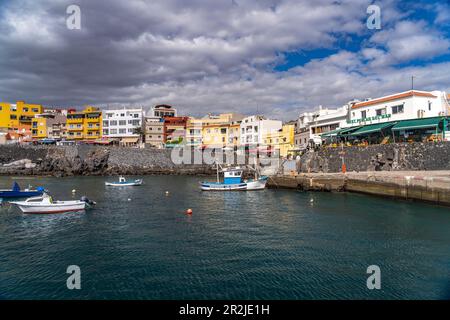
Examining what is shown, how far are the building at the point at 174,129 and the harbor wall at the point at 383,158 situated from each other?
46997 millimetres

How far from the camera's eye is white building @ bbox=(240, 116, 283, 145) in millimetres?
83000

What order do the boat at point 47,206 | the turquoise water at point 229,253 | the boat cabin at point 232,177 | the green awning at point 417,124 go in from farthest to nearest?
1. the boat cabin at point 232,177
2. the green awning at point 417,124
3. the boat at point 47,206
4. the turquoise water at point 229,253

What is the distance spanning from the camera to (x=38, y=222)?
966 inches

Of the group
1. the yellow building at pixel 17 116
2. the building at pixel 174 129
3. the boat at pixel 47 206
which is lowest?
the boat at pixel 47 206

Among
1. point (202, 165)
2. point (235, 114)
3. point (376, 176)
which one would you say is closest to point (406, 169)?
point (376, 176)

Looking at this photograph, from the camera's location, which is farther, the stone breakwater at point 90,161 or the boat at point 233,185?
the stone breakwater at point 90,161

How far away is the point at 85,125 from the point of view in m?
96.5

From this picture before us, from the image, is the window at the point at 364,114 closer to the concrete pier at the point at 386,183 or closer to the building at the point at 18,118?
the concrete pier at the point at 386,183

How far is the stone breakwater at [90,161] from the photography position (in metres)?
74.3

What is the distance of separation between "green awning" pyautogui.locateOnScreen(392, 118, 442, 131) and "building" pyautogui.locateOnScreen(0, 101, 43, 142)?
10018cm

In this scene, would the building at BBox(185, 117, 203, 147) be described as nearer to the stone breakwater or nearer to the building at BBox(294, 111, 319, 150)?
the stone breakwater

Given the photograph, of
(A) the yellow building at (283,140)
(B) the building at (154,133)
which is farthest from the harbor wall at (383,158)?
(B) the building at (154,133)

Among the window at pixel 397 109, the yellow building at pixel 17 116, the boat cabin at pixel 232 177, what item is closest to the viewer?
the boat cabin at pixel 232 177

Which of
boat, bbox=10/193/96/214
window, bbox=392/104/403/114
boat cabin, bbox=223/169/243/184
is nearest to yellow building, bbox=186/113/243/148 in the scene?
boat cabin, bbox=223/169/243/184
